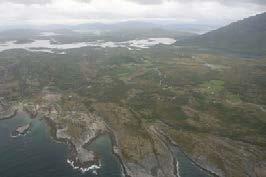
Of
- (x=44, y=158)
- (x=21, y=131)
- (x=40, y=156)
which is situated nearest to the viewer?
(x=44, y=158)

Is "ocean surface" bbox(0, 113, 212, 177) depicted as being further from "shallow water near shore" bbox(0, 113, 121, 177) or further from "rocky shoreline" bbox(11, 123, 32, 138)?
"rocky shoreline" bbox(11, 123, 32, 138)

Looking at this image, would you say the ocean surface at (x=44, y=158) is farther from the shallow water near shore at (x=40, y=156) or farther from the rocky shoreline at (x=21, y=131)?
the rocky shoreline at (x=21, y=131)

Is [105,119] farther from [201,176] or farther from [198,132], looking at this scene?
[201,176]

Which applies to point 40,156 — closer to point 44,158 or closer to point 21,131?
point 44,158

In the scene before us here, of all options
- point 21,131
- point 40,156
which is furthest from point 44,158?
point 21,131

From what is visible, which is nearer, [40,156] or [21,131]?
[40,156]

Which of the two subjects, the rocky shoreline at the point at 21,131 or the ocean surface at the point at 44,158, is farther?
the rocky shoreline at the point at 21,131

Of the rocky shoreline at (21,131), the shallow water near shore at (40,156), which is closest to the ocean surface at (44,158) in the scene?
the shallow water near shore at (40,156)

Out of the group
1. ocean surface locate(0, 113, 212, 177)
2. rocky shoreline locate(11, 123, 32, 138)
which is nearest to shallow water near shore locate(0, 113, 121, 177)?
ocean surface locate(0, 113, 212, 177)
